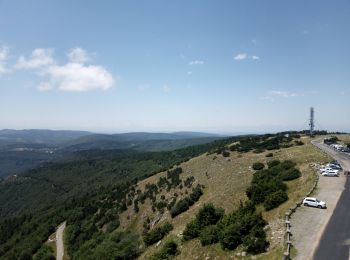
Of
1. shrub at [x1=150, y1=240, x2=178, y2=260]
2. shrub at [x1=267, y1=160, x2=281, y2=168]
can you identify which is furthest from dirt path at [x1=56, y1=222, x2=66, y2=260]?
shrub at [x1=267, y1=160, x2=281, y2=168]

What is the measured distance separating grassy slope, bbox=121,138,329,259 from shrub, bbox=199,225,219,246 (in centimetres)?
59

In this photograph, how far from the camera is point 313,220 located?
1153 inches

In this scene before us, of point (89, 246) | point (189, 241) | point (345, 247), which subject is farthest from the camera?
point (89, 246)

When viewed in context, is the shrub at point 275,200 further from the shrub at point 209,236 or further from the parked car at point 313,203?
the shrub at point 209,236

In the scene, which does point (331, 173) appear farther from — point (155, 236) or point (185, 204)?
point (155, 236)

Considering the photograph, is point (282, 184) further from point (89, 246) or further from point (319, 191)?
point (89, 246)

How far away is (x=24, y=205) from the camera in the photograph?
174 metres

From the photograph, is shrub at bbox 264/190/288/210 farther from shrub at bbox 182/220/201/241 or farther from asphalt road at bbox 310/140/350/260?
shrub at bbox 182/220/201/241

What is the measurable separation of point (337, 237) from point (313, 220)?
3.65 meters

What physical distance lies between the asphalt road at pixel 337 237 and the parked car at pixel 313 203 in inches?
46.8

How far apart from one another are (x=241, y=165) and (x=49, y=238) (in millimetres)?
48444

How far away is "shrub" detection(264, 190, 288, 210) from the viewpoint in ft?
110

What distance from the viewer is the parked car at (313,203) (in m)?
32.0

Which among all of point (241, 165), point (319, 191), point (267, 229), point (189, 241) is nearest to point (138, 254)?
point (189, 241)
